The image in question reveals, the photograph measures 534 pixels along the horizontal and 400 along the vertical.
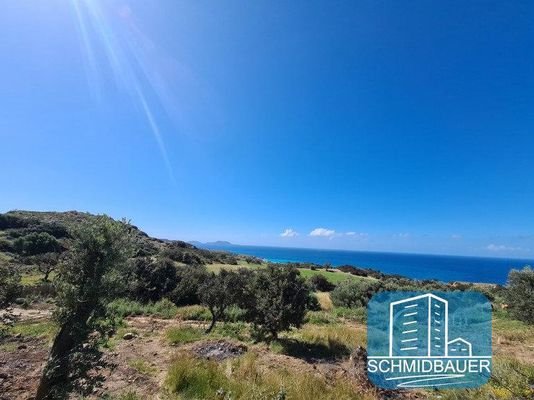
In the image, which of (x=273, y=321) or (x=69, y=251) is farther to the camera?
(x=273, y=321)

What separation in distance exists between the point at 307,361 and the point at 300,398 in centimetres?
331

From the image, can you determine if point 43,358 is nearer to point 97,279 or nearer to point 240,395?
point 97,279

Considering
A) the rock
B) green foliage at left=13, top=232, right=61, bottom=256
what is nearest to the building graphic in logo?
the rock

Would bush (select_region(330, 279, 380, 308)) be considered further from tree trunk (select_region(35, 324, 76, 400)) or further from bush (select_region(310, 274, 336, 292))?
tree trunk (select_region(35, 324, 76, 400))

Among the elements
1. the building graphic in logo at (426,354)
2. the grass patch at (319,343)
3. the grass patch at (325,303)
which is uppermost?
the building graphic in logo at (426,354)

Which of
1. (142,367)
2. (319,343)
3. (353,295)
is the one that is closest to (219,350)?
(142,367)

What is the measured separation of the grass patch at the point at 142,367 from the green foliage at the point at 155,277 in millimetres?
17256

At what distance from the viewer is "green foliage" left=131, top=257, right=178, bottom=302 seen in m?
25.6

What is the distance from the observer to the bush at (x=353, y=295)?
2359cm

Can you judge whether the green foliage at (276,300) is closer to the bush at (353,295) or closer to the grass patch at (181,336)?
the grass patch at (181,336)

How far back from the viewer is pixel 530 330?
13695 mm

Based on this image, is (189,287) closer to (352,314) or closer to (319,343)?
(352,314)

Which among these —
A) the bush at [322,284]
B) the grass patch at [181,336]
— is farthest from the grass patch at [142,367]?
the bush at [322,284]

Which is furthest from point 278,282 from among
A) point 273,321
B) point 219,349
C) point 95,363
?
point 95,363
